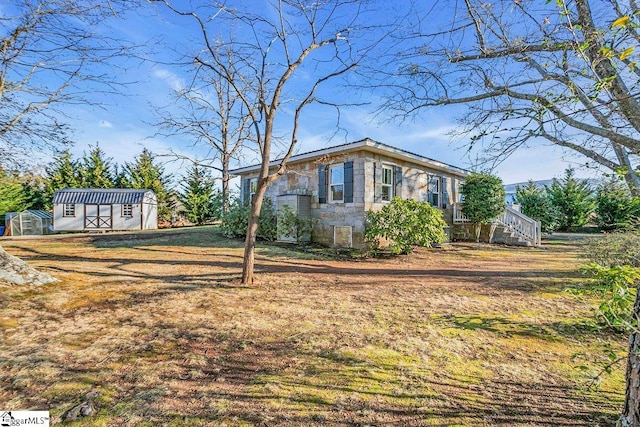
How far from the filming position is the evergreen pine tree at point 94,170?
2398 centimetres

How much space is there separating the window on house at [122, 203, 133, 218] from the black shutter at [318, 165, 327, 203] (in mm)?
17563

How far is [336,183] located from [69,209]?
2090 centimetres

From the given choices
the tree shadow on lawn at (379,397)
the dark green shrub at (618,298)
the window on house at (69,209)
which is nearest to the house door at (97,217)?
the window on house at (69,209)

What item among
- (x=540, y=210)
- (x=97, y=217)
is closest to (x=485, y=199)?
(x=540, y=210)

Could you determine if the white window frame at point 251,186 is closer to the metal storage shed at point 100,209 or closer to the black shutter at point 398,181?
the black shutter at point 398,181

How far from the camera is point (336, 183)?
10.8 meters

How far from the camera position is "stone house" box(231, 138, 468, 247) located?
389 inches

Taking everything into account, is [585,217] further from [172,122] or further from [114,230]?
[114,230]

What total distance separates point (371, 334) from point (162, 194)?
2578cm

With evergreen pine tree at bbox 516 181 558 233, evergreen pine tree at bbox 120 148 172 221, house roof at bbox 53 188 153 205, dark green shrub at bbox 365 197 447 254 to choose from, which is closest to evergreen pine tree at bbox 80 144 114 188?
evergreen pine tree at bbox 120 148 172 221

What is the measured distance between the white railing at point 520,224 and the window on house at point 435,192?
1185 mm

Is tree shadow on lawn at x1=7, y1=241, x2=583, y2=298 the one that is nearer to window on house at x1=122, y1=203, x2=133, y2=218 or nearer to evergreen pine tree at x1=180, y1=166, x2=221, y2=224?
window on house at x1=122, y1=203, x2=133, y2=218

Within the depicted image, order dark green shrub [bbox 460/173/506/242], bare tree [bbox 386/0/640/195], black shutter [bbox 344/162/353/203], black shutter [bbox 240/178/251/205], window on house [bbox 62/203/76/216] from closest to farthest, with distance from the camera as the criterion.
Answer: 1. bare tree [bbox 386/0/640/195]
2. black shutter [bbox 344/162/353/203]
3. dark green shrub [bbox 460/173/506/242]
4. black shutter [bbox 240/178/251/205]
5. window on house [bbox 62/203/76/216]

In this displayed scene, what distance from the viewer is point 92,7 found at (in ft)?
15.0
